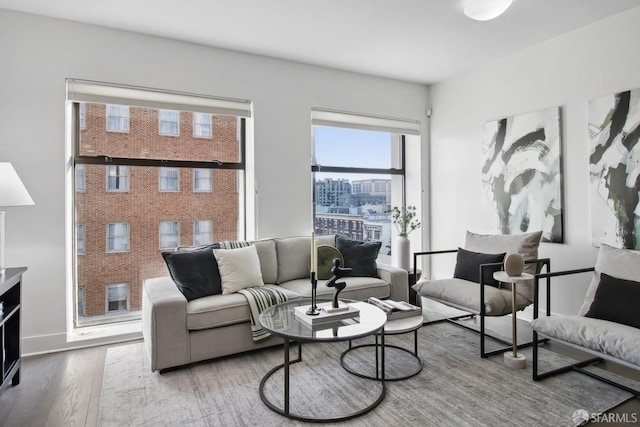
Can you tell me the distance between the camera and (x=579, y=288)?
128 inches

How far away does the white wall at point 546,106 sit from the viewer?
9.95 feet

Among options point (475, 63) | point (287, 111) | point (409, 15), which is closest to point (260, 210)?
point (287, 111)

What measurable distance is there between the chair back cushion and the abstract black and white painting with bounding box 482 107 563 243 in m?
0.44

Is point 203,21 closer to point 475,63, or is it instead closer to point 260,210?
point 260,210

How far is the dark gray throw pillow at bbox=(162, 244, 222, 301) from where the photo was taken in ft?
9.41

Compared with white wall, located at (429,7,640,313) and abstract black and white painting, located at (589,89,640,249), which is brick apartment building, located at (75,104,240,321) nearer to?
white wall, located at (429,7,640,313)

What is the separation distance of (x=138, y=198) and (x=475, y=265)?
9.81ft

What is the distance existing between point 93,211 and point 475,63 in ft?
13.0

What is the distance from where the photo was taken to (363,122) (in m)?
4.37

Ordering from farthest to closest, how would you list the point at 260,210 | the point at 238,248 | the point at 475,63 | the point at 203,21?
the point at 475,63 → the point at 260,210 → the point at 238,248 → the point at 203,21

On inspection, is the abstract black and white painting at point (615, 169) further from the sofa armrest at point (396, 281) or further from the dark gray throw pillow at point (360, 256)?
the dark gray throw pillow at point (360, 256)

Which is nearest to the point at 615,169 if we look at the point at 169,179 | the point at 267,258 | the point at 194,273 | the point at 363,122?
the point at 363,122

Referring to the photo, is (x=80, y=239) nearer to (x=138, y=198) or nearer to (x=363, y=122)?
(x=138, y=198)

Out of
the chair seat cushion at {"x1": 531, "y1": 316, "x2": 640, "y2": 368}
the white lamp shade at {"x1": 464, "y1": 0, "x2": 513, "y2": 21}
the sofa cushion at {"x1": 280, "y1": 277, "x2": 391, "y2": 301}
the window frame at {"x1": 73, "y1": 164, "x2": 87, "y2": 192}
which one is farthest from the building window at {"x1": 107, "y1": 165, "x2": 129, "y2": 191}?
the chair seat cushion at {"x1": 531, "y1": 316, "x2": 640, "y2": 368}
